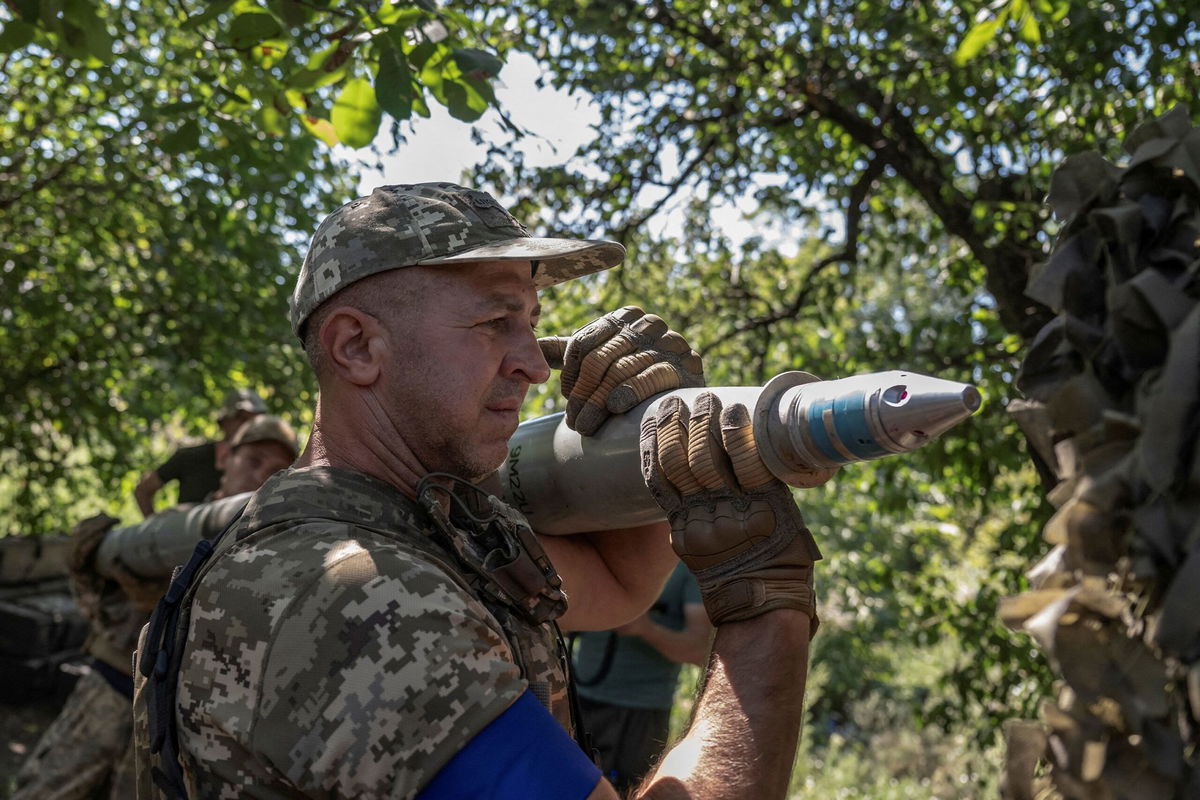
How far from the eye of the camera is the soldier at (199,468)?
215 inches

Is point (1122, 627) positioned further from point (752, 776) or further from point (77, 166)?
point (77, 166)

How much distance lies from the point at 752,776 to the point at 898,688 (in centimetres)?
940

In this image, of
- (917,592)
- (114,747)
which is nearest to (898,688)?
(917,592)

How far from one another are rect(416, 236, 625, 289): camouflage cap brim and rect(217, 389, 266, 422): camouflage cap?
152 inches

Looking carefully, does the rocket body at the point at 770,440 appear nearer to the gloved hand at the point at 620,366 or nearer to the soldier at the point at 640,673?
the gloved hand at the point at 620,366

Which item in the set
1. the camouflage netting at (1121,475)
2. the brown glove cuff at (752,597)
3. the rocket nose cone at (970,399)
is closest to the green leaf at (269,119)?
the brown glove cuff at (752,597)

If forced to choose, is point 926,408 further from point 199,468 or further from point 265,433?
point 199,468

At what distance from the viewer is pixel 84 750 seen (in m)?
4.27

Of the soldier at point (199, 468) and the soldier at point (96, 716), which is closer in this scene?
the soldier at point (96, 716)

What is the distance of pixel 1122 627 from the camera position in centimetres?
110

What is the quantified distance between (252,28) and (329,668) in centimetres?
223

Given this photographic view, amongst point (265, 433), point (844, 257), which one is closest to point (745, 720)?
point (265, 433)

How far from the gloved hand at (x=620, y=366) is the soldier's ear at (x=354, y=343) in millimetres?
411

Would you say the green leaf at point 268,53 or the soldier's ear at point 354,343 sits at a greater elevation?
the green leaf at point 268,53
